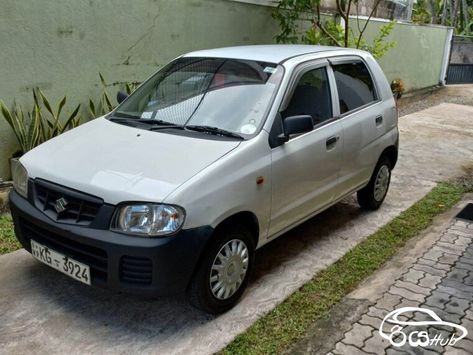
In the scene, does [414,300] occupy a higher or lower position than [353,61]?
lower

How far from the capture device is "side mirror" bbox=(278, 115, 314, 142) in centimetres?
349

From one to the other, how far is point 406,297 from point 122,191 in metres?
2.15

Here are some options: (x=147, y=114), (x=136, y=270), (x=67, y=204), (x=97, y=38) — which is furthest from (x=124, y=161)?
(x=97, y=38)

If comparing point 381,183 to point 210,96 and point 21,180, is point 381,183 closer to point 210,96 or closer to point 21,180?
point 210,96

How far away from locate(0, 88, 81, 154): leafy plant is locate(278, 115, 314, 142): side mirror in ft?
9.54

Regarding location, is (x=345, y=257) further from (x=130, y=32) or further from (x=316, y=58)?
(x=130, y=32)

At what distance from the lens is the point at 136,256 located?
2.80 meters

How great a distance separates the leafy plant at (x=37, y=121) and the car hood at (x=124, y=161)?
5.34 ft

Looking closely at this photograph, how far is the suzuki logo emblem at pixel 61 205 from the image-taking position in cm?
303

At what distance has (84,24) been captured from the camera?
18.2ft

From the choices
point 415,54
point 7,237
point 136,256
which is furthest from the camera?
point 415,54

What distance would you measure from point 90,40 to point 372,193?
3586mm

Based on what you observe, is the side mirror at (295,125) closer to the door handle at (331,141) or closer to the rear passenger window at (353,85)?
the door handle at (331,141)

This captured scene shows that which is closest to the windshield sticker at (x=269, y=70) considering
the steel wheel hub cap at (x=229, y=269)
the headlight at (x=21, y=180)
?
the steel wheel hub cap at (x=229, y=269)
